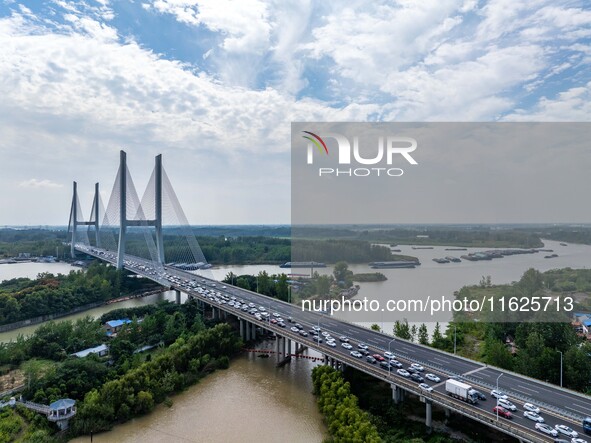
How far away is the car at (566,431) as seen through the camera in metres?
6.14

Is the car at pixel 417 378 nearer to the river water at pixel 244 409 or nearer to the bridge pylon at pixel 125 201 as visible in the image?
the river water at pixel 244 409

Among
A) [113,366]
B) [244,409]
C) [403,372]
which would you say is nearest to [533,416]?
[403,372]

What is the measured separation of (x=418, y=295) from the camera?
15.8 m

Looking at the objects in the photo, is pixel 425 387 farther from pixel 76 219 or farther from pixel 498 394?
pixel 76 219

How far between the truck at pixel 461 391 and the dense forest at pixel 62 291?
55.6 ft

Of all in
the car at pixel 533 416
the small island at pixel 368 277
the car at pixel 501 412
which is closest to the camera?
the car at pixel 533 416

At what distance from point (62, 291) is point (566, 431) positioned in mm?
19461

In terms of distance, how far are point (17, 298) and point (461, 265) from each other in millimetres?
21833

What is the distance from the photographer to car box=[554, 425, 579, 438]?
6.14 metres

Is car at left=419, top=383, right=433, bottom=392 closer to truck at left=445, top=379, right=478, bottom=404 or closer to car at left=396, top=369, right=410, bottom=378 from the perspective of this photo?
truck at left=445, top=379, right=478, bottom=404

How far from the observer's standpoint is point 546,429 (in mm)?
6262

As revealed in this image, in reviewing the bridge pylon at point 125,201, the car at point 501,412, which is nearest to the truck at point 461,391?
the car at point 501,412

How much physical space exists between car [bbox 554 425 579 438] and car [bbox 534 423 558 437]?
9cm

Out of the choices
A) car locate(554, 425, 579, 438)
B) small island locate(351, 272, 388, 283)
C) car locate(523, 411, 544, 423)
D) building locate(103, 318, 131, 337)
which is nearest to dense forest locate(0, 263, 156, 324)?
building locate(103, 318, 131, 337)
